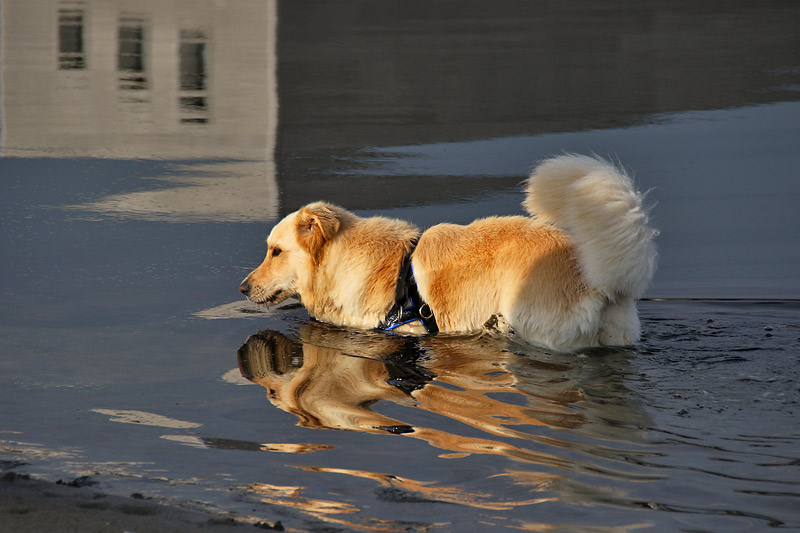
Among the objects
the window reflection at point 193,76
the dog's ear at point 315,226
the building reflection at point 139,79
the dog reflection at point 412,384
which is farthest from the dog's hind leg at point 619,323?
the window reflection at point 193,76

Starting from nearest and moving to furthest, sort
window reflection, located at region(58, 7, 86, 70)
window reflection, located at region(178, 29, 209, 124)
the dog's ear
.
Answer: the dog's ear → window reflection, located at region(178, 29, 209, 124) → window reflection, located at region(58, 7, 86, 70)

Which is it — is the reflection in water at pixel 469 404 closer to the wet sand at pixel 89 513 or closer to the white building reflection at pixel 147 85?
the wet sand at pixel 89 513

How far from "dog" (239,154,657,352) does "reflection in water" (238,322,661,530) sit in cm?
17

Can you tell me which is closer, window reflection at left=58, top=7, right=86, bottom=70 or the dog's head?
the dog's head

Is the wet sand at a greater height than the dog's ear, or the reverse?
the dog's ear

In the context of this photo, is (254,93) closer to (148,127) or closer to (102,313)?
(148,127)

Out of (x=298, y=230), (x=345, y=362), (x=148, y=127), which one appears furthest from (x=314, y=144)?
(x=345, y=362)

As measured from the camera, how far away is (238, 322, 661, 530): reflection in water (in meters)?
4.03

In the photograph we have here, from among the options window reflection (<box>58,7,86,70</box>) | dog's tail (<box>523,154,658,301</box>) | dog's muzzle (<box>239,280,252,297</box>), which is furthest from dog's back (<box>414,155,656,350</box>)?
window reflection (<box>58,7,86,70</box>)

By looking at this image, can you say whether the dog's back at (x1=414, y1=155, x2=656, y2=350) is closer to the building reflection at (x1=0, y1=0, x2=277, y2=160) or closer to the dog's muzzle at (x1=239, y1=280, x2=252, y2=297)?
the dog's muzzle at (x1=239, y1=280, x2=252, y2=297)

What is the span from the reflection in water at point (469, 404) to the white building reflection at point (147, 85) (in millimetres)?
3037

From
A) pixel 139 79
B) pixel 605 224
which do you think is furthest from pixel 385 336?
pixel 139 79

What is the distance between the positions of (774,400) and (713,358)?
0.73m

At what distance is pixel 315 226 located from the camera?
262 inches
